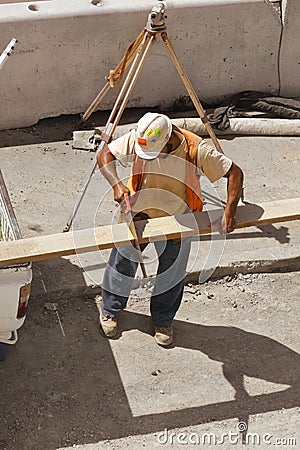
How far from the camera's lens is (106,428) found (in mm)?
6289

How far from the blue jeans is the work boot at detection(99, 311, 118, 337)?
0.05 m

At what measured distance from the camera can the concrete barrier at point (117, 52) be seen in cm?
878

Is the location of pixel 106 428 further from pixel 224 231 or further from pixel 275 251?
pixel 275 251

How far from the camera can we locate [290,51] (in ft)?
31.8

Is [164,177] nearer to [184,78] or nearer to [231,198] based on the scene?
[231,198]

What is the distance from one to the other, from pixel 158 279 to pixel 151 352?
56 centimetres

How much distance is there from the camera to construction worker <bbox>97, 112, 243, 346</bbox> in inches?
239

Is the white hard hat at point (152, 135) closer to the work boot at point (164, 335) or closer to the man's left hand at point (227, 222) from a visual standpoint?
the man's left hand at point (227, 222)

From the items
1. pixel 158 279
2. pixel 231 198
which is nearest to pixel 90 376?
pixel 158 279

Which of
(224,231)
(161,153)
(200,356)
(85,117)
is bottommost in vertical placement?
(200,356)

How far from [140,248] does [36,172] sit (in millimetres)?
2469

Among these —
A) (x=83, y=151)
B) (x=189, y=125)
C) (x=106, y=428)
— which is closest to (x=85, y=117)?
(x=83, y=151)

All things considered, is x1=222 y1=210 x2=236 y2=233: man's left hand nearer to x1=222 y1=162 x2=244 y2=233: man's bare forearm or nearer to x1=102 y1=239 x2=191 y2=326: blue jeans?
x1=222 y1=162 x2=244 y2=233: man's bare forearm

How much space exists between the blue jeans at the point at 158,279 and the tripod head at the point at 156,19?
1.73 meters
